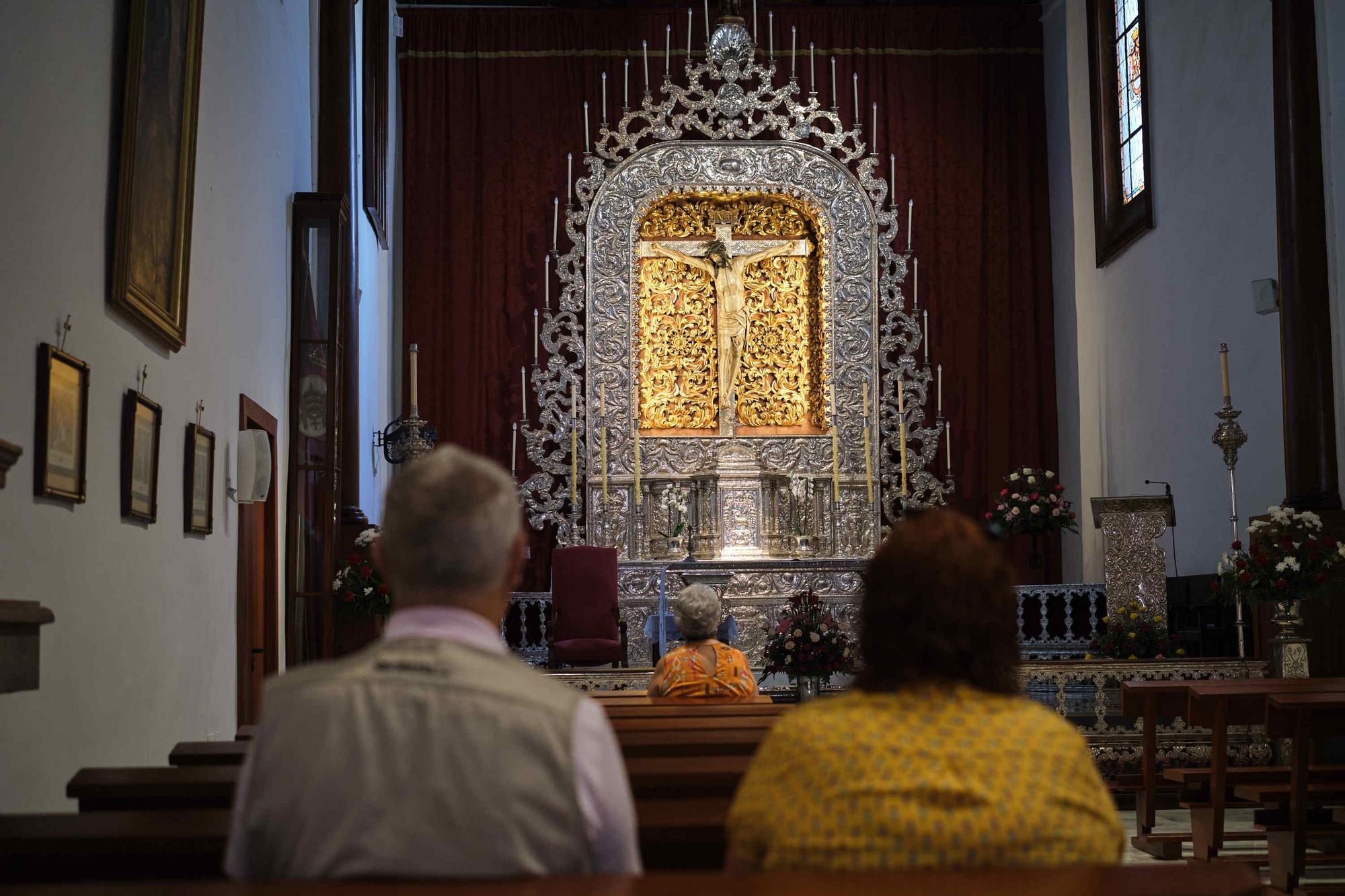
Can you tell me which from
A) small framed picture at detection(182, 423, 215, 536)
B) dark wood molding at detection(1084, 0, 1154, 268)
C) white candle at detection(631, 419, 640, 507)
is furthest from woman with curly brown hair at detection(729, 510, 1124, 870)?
dark wood molding at detection(1084, 0, 1154, 268)

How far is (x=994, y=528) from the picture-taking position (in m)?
10.9

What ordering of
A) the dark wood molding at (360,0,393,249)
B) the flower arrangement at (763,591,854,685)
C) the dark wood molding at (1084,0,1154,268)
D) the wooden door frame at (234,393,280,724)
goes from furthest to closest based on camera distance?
1. the dark wood molding at (1084,0,1154,268)
2. the dark wood molding at (360,0,393,249)
3. the flower arrangement at (763,591,854,685)
4. the wooden door frame at (234,393,280,724)

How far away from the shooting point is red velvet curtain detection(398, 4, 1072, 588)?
12.2 meters

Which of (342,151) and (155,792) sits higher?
(342,151)

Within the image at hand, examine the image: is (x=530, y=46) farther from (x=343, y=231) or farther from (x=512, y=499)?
(x=512, y=499)

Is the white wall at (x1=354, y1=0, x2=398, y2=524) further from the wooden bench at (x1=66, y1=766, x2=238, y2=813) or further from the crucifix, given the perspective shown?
the wooden bench at (x1=66, y1=766, x2=238, y2=813)

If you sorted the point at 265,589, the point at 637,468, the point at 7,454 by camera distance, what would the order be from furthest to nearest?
the point at 637,468 < the point at 265,589 < the point at 7,454

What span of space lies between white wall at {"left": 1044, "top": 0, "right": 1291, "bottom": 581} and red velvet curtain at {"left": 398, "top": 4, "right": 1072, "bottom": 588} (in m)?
0.34

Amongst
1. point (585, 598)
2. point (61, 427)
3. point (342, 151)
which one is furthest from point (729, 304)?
point (61, 427)

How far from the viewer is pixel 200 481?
6012 mm

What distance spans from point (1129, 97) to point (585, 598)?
582 centimetres

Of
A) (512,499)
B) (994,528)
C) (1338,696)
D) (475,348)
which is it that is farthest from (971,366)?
(512,499)

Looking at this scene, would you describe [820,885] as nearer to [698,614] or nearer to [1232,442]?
[698,614]

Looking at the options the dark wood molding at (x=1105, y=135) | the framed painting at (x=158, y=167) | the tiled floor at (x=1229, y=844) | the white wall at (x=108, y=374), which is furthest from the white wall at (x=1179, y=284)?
the framed painting at (x=158, y=167)
